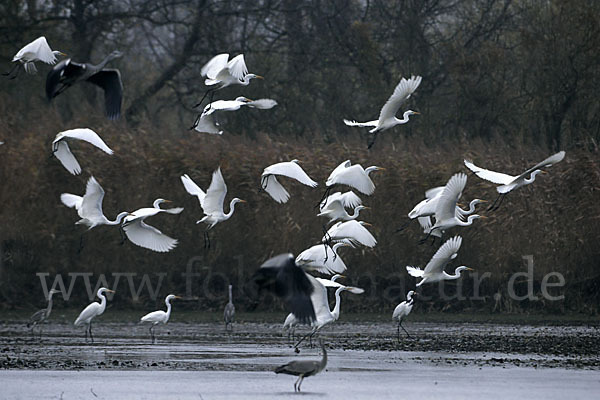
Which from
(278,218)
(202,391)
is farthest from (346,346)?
(278,218)

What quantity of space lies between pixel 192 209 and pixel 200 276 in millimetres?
1519

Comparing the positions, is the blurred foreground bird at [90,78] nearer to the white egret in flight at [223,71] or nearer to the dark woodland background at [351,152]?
the white egret in flight at [223,71]

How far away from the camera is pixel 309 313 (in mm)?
12578

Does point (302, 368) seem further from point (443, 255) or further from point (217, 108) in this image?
point (443, 255)

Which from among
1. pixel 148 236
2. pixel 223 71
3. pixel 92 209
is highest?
pixel 223 71

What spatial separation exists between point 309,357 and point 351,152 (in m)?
10.4

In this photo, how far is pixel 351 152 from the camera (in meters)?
26.0

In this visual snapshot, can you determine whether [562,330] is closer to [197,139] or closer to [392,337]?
[392,337]

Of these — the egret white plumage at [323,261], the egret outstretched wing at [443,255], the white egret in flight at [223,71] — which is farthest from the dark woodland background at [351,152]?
the white egret in flight at [223,71]

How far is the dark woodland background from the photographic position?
81.3 feet

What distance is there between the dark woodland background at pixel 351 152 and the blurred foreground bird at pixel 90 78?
963cm

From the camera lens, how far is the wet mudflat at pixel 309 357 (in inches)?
501

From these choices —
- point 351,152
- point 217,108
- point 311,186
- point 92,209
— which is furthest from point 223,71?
point 351,152

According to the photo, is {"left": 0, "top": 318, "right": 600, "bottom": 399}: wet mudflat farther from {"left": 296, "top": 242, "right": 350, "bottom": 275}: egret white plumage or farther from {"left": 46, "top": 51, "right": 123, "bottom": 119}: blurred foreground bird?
{"left": 46, "top": 51, "right": 123, "bottom": 119}: blurred foreground bird
